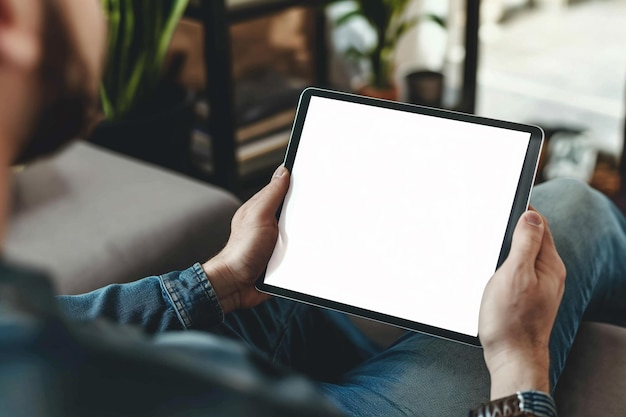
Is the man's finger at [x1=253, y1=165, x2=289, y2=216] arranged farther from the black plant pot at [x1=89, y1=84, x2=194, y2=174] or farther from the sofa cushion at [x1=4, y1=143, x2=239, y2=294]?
the black plant pot at [x1=89, y1=84, x2=194, y2=174]

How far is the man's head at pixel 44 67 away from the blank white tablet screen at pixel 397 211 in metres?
0.39

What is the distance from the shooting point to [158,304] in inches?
30.5

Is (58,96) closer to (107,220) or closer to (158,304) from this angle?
(158,304)

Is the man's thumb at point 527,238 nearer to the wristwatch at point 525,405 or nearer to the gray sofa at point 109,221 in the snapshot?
the wristwatch at point 525,405

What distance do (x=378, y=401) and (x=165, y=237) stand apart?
0.53m

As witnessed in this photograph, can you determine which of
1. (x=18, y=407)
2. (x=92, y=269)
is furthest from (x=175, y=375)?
(x=92, y=269)

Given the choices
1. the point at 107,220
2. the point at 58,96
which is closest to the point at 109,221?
the point at 107,220

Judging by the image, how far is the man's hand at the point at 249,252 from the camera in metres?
0.81

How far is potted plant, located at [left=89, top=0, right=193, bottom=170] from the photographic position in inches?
65.7

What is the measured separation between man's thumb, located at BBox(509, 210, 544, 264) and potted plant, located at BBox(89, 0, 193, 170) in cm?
112

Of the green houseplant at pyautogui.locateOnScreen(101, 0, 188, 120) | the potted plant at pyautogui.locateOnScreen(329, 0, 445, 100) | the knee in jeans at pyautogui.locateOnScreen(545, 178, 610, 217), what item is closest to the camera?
the knee in jeans at pyautogui.locateOnScreen(545, 178, 610, 217)

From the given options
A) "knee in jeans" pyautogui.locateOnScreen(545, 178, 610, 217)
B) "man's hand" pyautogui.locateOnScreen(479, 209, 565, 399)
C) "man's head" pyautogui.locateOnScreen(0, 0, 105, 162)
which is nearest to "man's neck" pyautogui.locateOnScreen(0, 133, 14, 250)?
"man's head" pyautogui.locateOnScreen(0, 0, 105, 162)

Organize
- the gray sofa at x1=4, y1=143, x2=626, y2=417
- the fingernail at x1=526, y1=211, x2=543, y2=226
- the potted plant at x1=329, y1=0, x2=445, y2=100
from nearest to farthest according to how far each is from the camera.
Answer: the fingernail at x1=526, y1=211, x2=543, y2=226 → the gray sofa at x1=4, y1=143, x2=626, y2=417 → the potted plant at x1=329, y1=0, x2=445, y2=100

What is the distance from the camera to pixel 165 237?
1.15 meters
